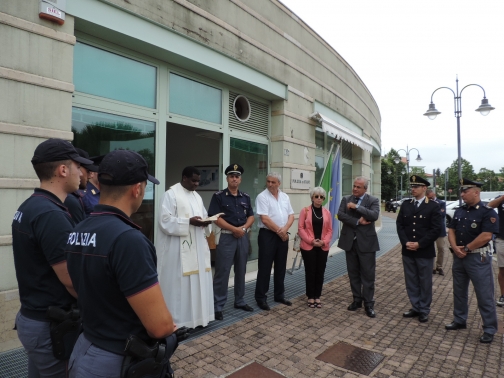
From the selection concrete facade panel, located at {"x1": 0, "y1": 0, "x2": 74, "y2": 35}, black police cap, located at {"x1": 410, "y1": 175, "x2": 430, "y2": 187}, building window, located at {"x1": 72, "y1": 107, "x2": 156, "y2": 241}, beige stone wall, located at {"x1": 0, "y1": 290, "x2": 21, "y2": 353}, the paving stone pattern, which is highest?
concrete facade panel, located at {"x1": 0, "y1": 0, "x2": 74, "y2": 35}

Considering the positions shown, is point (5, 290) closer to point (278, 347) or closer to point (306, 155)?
point (278, 347)

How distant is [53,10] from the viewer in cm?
371

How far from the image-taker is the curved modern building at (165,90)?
11.7 feet

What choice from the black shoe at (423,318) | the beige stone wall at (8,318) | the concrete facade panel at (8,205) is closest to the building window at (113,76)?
the concrete facade panel at (8,205)

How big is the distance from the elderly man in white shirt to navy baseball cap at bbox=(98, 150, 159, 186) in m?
3.71

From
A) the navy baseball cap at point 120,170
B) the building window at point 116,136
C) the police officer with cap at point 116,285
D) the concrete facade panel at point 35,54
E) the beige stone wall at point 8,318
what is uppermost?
the concrete facade panel at point 35,54

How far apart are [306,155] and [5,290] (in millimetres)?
6114

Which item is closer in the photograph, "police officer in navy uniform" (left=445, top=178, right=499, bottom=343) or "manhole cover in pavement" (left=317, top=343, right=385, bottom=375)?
"manhole cover in pavement" (left=317, top=343, right=385, bottom=375)

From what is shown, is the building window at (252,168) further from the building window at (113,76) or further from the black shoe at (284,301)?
the building window at (113,76)

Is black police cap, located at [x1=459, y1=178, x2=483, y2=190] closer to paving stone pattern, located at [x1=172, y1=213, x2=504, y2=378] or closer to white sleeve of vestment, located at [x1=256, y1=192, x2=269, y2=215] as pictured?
paving stone pattern, located at [x1=172, y1=213, x2=504, y2=378]

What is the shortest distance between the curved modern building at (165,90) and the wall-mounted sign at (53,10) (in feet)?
0.04

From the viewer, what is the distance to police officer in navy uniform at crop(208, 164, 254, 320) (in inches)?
188

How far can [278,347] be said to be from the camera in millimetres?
3889

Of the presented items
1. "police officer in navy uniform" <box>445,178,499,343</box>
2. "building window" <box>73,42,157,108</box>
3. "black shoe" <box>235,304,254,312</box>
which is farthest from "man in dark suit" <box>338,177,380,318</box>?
"building window" <box>73,42,157,108</box>
